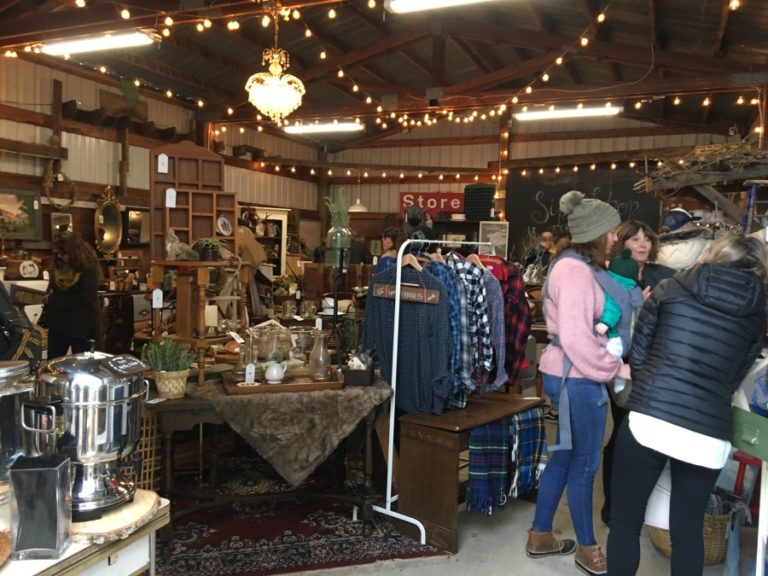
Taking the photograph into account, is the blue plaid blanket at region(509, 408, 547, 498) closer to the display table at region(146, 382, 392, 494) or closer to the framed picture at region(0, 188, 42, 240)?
the display table at region(146, 382, 392, 494)

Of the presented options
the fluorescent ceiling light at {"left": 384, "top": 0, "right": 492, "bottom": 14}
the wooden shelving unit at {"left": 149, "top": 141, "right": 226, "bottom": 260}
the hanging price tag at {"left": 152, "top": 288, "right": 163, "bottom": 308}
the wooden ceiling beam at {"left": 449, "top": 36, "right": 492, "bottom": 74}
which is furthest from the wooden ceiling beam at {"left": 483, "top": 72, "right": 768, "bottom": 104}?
the hanging price tag at {"left": 152, "top": 288, "right": 163, "bottom": 308}

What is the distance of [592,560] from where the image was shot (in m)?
2.86

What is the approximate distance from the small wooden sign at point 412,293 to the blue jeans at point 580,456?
69 cm

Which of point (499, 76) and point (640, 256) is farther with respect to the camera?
point (499, 76)

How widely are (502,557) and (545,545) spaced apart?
0.72 ft

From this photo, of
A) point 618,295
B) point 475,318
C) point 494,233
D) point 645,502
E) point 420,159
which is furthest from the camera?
point 420,159

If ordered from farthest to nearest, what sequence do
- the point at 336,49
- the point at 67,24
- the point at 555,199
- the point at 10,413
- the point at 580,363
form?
1. the point at 555,199
2. the point at 336,49
3. the point at 67,24
4. the point at 580,363
5. the point at 10,413

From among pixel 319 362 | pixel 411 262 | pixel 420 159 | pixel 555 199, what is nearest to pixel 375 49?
pixel 555 199

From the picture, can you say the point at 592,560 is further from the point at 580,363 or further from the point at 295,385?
the point at 295,385

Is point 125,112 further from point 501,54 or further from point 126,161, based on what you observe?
point 501,54

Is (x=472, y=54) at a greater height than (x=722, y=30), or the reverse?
(x=472, y=54)

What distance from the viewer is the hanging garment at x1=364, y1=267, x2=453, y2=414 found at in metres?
3.16

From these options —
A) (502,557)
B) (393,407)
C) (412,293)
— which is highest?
(412,293)

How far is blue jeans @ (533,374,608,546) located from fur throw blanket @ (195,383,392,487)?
0.91 m
